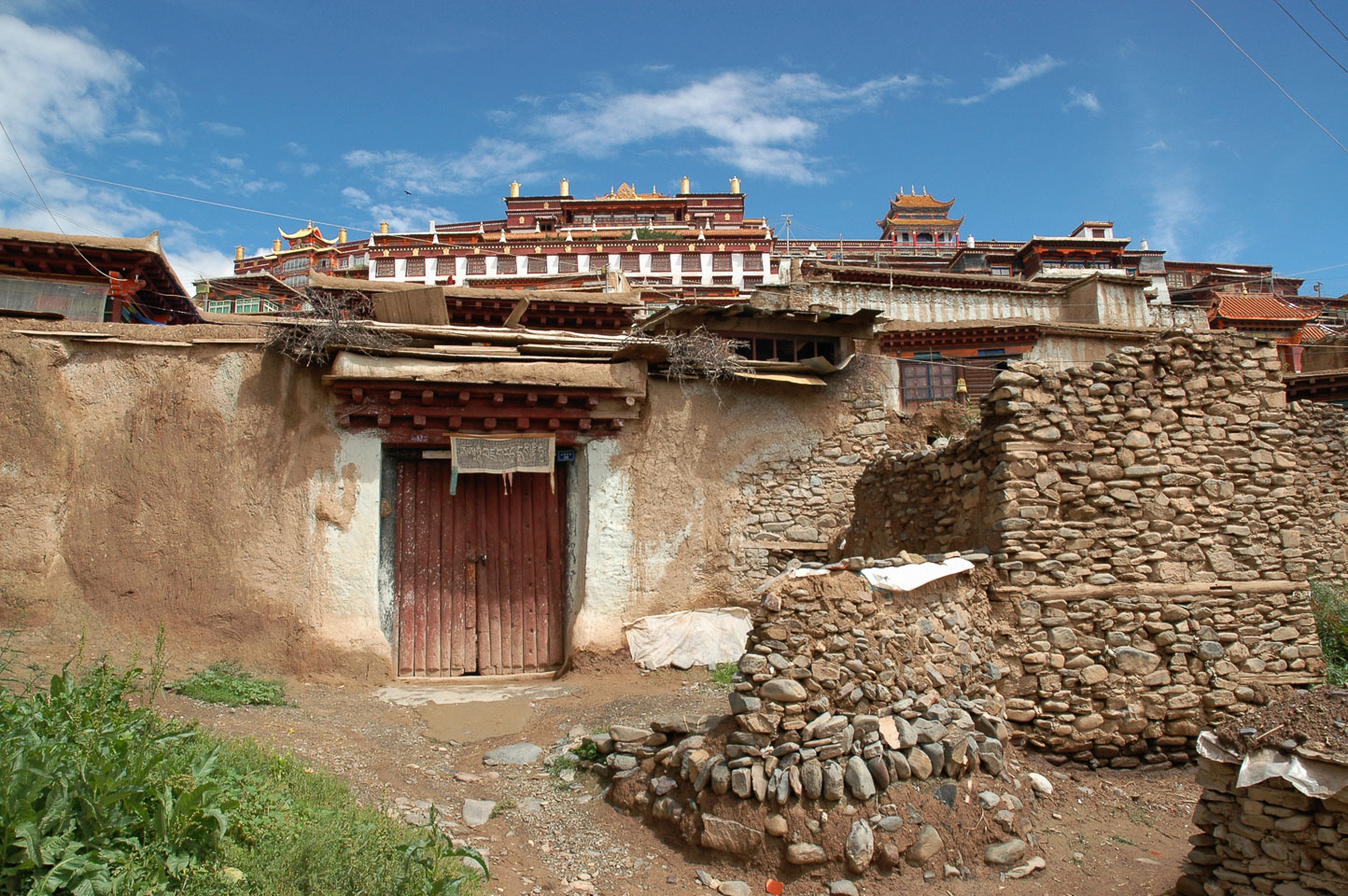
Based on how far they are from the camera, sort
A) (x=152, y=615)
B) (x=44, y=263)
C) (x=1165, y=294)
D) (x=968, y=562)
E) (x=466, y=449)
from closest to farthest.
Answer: (x=968, y=562) → (x=152, y=615) → (x=466, y=449) → (x=44, y=263) → (x=1165, y=294)

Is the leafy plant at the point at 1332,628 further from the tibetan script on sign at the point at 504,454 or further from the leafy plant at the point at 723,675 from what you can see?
the tibetan script on sign at the point at 504,454

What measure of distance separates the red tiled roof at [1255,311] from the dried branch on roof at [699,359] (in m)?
30.2

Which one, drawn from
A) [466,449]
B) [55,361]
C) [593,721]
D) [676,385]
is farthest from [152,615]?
[676,385]

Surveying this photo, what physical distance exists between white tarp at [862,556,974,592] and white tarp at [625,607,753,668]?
3.51 meters

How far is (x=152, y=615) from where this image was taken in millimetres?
8109

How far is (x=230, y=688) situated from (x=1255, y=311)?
37240 millimetres

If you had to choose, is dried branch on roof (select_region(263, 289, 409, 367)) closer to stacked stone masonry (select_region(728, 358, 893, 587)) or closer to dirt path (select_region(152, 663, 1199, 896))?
dirt path (select_region(152, 663, 1199, 896))

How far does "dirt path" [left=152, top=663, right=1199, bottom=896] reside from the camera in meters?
4.71

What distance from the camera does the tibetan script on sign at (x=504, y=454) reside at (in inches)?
360

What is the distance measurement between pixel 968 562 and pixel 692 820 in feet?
9.24

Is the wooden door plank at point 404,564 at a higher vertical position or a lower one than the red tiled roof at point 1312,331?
lower

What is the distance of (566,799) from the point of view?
18.8 feet

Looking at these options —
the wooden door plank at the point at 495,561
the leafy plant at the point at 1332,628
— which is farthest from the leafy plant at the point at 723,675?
the leafy plant at the point at 1332,628

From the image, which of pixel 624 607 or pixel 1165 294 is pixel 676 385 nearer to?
pixel 624 607
